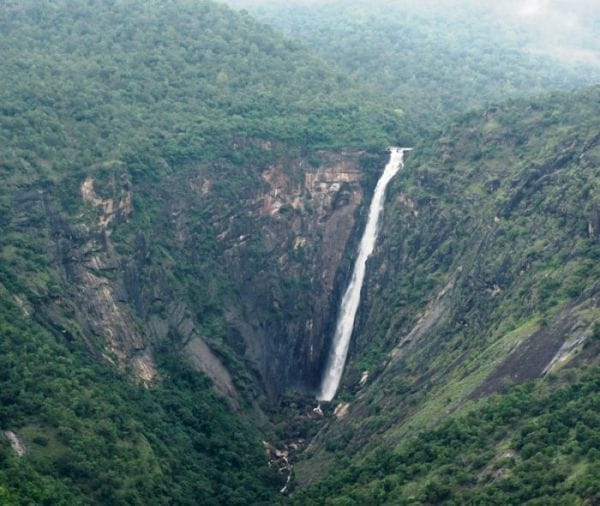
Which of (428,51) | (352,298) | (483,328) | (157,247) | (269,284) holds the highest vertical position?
(428,51)

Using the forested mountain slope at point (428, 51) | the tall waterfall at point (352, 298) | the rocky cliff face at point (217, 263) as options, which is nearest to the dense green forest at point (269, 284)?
the rocky cliff face at point (217, 263)

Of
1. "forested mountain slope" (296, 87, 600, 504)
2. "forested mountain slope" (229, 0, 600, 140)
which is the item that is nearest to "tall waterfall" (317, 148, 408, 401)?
"forested mountain slope" (296, 87, 600, 504)

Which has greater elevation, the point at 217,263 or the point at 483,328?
the point at 217,263

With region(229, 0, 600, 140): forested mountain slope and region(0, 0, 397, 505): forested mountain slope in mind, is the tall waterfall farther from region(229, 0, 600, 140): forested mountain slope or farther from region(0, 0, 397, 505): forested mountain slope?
region(229, 0, 600, 140): forested mountain slope

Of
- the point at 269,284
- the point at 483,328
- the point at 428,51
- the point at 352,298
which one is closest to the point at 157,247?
the point at 269,284

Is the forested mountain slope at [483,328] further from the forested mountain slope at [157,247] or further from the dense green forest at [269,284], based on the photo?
the forested mountain slope at [157,247]

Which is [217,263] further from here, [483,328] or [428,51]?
[428,51]
